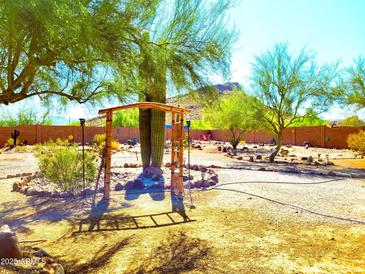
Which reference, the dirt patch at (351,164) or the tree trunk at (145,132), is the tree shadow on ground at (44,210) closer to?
the tree trunk at (145,132)

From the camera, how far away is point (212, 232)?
5711 mm

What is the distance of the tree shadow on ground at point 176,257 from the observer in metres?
4.24

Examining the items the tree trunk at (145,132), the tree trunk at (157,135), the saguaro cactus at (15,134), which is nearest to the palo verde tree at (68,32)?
the tree trunk at (157,135)

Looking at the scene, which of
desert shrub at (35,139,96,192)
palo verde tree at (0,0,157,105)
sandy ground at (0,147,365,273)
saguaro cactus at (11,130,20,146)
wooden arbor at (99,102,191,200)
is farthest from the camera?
saguaro cactus at (11,130,20,146)

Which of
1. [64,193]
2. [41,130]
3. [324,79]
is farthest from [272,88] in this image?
[41,130]

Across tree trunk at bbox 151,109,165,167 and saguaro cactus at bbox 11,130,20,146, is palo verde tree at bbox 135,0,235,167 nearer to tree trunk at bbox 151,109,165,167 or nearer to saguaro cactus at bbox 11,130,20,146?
tree trunk at bbox 151,109,165,167

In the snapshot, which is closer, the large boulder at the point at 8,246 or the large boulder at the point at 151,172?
the large boulder at the point at 8,246

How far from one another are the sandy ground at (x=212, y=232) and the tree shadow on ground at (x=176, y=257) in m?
0.01

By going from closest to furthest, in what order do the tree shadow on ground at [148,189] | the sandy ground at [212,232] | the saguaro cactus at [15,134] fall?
the sandy ground at [212,232], the tree shadow on ground at [148,189], the saguaro cactus at [15,134]

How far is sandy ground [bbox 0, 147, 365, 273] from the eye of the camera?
4.39 m

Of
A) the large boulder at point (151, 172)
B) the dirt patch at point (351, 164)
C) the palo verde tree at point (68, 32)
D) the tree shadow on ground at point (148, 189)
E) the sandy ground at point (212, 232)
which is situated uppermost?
the palo verde tree at point (68, 32)

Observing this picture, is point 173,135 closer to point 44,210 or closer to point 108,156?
point 108,156

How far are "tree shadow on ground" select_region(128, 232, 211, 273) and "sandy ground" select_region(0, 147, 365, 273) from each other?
0.5 inches

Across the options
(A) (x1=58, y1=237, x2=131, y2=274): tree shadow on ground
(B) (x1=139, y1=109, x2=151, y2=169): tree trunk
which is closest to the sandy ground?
(A) (x1=58, y1=237, x2=131, y2=274): tree shadow on ground
